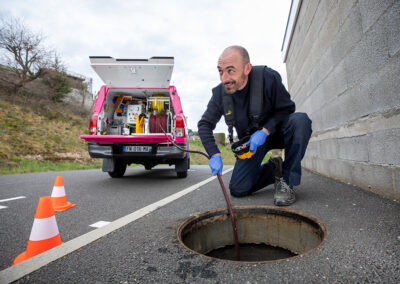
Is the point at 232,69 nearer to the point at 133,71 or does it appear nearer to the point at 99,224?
the point at 99,224

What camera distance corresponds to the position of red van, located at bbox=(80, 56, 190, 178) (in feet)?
12.3

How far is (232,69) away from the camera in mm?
2043

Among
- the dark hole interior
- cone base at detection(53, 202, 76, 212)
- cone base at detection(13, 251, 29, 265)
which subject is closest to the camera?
cone base at detection(13, 251, 29, 265)

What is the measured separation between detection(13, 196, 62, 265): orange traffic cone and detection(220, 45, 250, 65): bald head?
1.82 metres

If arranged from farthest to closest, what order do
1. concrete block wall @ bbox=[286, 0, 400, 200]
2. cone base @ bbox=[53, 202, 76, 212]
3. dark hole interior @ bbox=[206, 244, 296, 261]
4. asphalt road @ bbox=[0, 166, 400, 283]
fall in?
cone base @ bbox=[53, 202, 76, 212], dark hole interior @ bbox=[206, 244, 296, 261], concrete block wall @ bbox=[286, 0, 400, 200], asphalt road @ bbox=[0, 166, 400, 283]

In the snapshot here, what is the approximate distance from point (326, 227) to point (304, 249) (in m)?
0.36

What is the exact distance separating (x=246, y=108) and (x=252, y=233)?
117 centimetres

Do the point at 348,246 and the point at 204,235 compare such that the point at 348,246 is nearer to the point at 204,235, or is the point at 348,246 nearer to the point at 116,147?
the point at 204,235

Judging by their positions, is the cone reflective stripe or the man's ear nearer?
the cone reflective stripe

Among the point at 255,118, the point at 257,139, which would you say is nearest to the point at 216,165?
the point at 257,139

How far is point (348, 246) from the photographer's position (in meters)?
1.17

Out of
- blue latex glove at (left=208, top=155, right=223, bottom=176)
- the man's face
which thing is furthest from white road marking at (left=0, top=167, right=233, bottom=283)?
the man's face

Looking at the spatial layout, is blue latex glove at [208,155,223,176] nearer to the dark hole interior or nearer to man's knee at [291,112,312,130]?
the dark hole interior

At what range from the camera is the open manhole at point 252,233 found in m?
1.77
